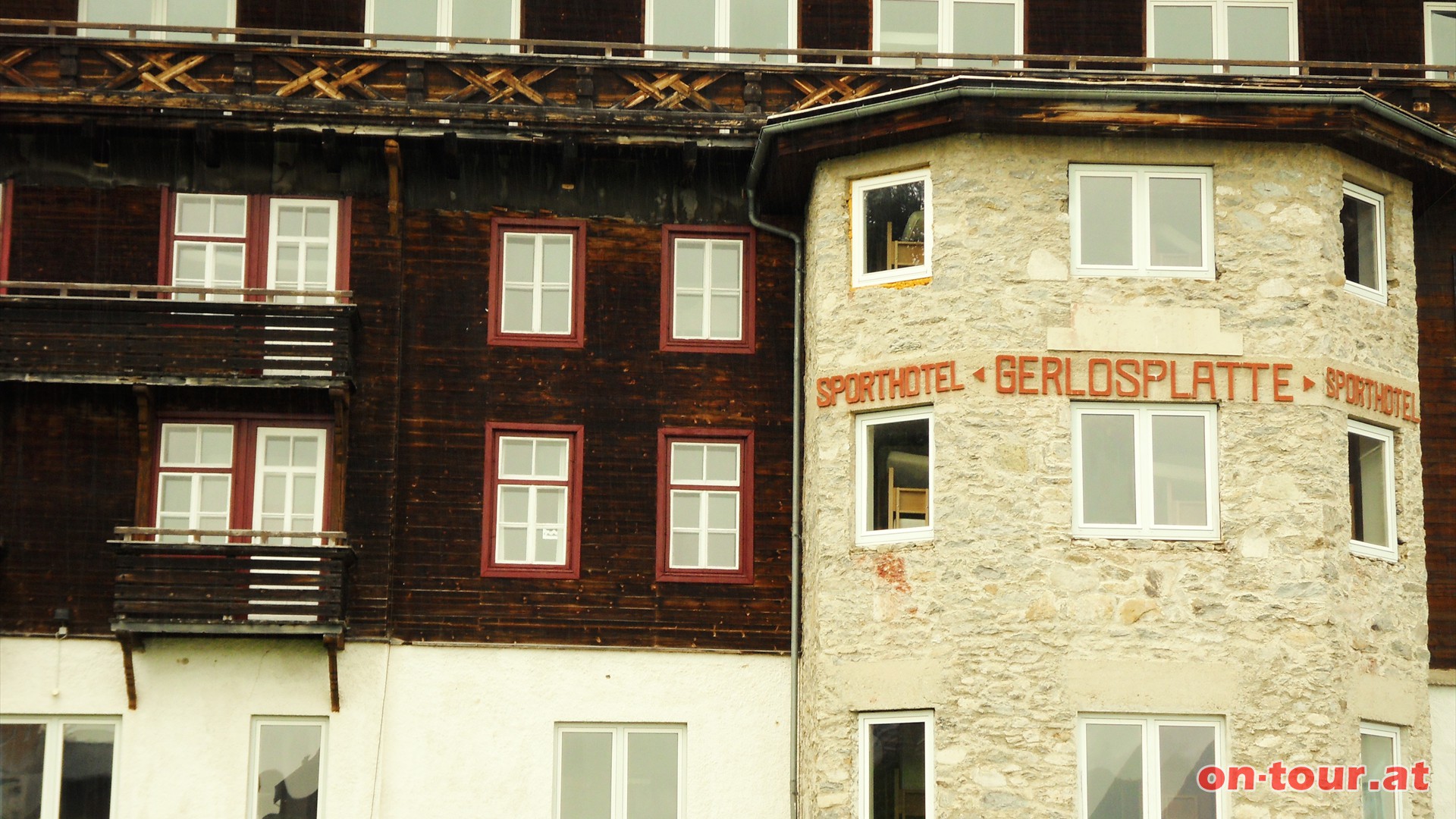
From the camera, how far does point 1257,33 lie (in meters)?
29.2

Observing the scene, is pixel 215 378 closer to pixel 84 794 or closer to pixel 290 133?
pixel 290 133

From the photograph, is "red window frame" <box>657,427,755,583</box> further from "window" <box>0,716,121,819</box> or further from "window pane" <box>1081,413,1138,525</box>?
"window" <box>0,716,121,819</box>

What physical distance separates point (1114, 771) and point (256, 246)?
13.1m

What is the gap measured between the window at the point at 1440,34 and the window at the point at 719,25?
907 centimetres

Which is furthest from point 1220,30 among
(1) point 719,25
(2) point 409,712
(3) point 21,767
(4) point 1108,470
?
(3) point 21,767

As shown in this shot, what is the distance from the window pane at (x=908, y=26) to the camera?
1139 inches

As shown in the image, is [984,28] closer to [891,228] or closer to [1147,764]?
[891,228]

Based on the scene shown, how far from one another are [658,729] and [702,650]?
1.16 m

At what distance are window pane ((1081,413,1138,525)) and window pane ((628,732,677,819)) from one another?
20.4 feet

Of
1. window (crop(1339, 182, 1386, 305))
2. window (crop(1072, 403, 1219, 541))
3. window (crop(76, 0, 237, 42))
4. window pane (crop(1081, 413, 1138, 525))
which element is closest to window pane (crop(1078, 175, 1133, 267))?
window (crop(1072, 403, 1219, 541))

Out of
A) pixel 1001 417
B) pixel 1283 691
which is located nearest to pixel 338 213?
pixel 1001 417

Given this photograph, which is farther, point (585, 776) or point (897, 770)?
point (585, 776)

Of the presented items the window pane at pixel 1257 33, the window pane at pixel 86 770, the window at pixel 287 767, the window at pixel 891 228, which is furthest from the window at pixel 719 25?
the window pane at pixel 86 770

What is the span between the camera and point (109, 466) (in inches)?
1050
